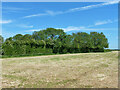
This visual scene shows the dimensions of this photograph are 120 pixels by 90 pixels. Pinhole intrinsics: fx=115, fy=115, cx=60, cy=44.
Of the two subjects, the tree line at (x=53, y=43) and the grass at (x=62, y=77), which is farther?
the tree line at (x=53, y=43)

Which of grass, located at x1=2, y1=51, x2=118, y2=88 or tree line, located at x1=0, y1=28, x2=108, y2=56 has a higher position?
tree line, located at x1=0, y1=28, x2=108, y2=56

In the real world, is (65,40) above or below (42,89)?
above

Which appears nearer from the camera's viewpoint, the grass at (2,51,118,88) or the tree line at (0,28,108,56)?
the grass at (2,51,118,88)

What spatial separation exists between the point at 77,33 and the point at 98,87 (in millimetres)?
27568

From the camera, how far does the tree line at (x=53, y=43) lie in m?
17.4

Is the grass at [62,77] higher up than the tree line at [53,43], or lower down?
lower down

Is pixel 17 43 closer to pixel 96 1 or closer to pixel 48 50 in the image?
pixel 48 50

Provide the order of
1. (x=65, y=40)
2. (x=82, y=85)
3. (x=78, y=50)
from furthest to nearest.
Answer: (x=78, y=50) → (x=65, y=40) → (x=82, y=85)

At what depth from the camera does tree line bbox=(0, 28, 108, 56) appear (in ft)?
57.1

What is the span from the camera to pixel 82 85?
10.9ft

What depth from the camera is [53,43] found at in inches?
942

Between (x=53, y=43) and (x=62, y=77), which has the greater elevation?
(x=53, y=43)

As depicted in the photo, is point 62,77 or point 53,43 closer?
point 62,77

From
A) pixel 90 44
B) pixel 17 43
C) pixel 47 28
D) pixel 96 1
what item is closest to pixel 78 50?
pixel 90 44
